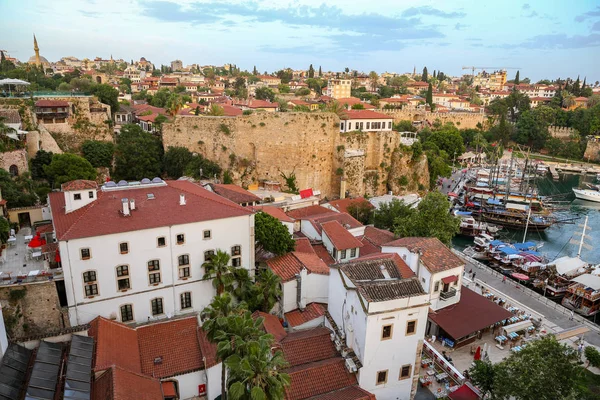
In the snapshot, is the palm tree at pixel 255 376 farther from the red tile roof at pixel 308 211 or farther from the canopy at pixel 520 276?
the canopy at pixel 520 276

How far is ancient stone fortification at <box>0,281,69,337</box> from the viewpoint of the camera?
20.3 m

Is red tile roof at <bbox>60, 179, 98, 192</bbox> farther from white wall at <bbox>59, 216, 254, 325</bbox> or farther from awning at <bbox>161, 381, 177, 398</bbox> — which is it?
awning at <bbox>161, 381, 177, 398</bbox>

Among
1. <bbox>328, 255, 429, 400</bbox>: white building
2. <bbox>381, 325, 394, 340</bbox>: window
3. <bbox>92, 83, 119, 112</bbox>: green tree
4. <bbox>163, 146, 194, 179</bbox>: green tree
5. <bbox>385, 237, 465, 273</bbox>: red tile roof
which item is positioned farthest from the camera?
<bbox>92, 83, 119, 112</bbox>: green tree

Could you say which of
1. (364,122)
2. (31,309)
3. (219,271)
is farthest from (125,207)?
(364,122)

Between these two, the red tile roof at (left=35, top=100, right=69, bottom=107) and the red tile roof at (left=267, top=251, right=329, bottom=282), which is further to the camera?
the red tile roof at (left=35, top=100, right=69, bottom=107)

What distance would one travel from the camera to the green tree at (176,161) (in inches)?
1855

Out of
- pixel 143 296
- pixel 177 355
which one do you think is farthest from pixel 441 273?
pixel 143 296

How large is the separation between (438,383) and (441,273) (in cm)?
640

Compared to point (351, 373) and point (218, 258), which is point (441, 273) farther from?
point (218, 258)

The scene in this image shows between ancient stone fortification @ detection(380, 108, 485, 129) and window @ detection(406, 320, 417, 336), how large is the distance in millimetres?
86624

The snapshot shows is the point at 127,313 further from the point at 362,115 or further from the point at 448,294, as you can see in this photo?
the point at 362,115

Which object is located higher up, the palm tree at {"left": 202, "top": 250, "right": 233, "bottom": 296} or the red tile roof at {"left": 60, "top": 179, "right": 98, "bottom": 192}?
the red tile roof at {"left": 60, "top": 179, "right": 98, "bottom": 192}

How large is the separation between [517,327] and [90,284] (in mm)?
26075

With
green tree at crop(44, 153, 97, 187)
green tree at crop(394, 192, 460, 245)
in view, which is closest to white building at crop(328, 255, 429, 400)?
green tree at crop(394, 192, 460, 245)
